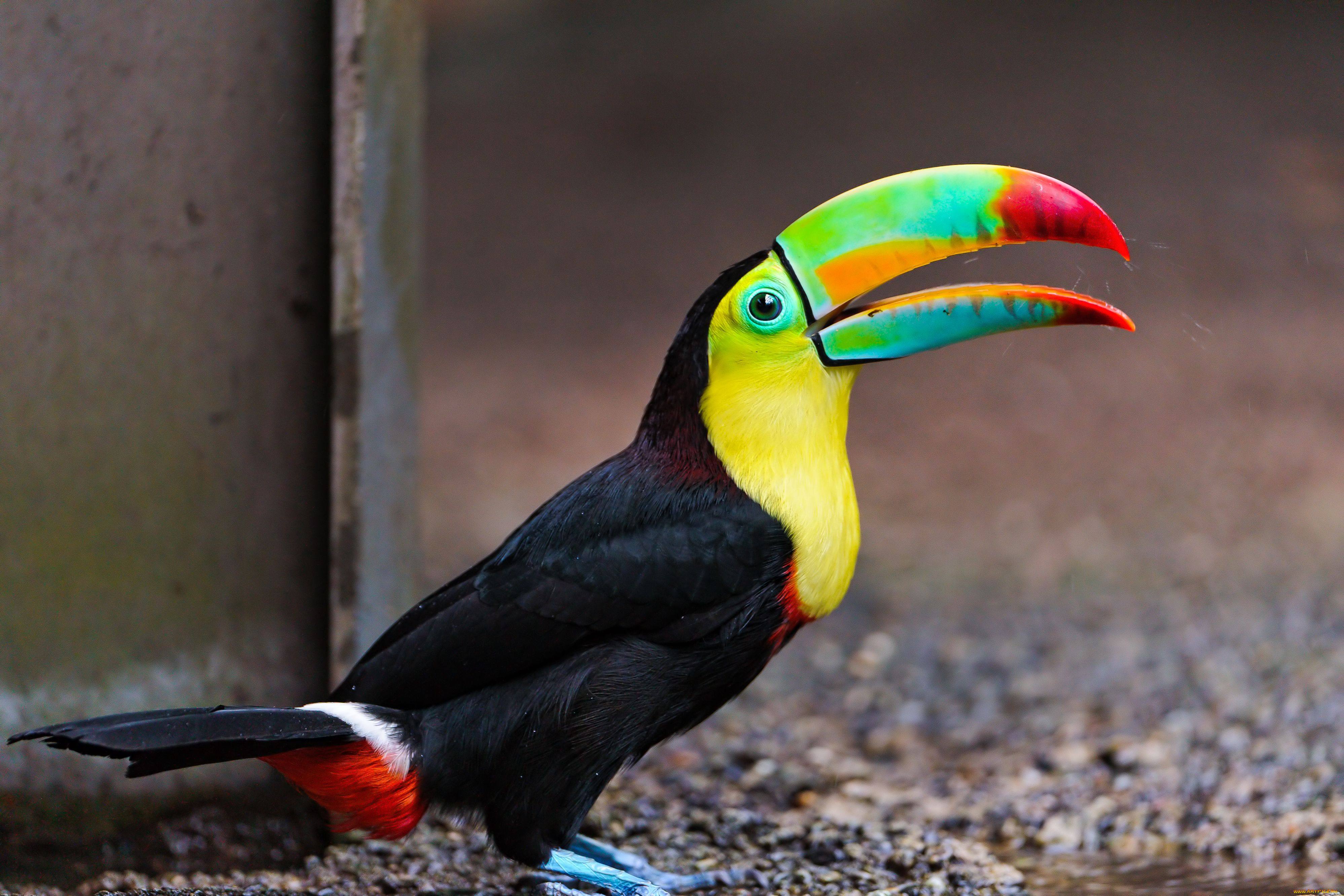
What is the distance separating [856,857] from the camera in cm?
325

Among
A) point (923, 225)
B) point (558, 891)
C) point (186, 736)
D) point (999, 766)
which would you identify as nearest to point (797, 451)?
point (923, 225)

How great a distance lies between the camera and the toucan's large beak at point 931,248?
2.74 m

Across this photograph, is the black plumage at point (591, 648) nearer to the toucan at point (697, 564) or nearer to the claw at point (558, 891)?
the toucan at point (697, 564)

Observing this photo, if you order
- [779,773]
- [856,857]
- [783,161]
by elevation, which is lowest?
[856,857]

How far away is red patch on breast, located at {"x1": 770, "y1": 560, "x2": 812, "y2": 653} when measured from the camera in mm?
2777

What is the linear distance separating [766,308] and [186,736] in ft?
4.76

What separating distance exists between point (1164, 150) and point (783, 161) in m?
3.60

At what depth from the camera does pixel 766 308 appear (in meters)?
2.82

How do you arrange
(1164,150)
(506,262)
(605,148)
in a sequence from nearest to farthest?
1. (1164,150)
2. (506,262)
3. (605,148)

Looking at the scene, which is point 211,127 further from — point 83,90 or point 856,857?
point 856,857

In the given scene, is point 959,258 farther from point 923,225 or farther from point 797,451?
point 797,451

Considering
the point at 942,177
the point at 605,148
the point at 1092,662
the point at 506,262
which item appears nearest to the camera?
the point at 942,177

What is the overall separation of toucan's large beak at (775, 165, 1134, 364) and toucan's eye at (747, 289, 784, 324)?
0.20ft

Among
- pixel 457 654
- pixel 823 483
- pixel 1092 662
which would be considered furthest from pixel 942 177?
pixel 1092 662
